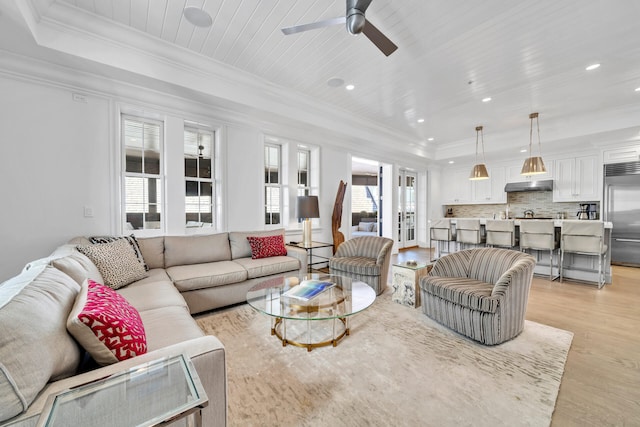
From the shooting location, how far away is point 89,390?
858 mm

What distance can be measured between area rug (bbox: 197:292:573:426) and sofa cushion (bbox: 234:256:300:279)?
0.71 meters

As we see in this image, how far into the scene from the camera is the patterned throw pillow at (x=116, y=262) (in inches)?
89.0

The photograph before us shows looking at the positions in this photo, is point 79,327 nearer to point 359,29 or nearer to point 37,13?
point 359,29

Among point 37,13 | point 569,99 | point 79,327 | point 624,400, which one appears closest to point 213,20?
point 37,13

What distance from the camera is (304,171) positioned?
16.6 ft

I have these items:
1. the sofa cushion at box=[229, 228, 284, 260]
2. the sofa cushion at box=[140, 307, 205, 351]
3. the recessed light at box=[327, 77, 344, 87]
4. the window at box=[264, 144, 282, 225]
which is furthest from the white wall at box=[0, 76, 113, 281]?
the recessed light at box=[327, 77, 344, 87]

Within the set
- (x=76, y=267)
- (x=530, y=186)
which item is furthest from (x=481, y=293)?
(x=530, y=186)

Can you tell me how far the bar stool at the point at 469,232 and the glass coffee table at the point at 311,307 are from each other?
10.6ft

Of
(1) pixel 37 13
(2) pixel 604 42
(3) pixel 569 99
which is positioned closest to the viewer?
(1) pixel 37 13

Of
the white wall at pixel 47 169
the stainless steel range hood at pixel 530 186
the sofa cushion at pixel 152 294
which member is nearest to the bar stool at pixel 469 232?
the stainless steel range hood at pixel 530 186

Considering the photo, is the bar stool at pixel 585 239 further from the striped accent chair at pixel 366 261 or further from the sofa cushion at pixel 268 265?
the sofa cushion at pixel 268 265

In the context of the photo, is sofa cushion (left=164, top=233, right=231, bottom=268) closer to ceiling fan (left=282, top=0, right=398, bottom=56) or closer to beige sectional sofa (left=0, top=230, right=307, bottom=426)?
beige sectional sofa (left=0, top=230, right=307, bottom=426)

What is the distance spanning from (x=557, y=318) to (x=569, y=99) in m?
3.47

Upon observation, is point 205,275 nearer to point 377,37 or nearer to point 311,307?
point 311,307
